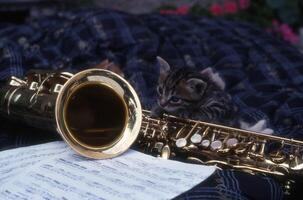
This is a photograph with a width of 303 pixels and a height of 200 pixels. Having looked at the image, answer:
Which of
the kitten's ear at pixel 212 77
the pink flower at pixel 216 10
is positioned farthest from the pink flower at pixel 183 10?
the kitten's ear at pixel 212 77

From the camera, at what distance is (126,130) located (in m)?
1.40

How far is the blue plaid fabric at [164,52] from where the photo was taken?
1956 mm

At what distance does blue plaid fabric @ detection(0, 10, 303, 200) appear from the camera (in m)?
1.96

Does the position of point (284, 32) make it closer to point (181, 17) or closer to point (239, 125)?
point (181, 17)

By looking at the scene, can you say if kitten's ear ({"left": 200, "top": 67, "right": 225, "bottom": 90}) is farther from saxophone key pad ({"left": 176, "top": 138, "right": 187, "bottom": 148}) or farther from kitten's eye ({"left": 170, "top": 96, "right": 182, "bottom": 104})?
saxophone key pad ({"left": 176, "top": 138, "right": 187, "bottom": 148})

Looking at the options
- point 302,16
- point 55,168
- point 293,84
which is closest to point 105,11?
point 293,84

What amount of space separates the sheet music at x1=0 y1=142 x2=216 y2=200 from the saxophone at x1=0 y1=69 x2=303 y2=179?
0.05 meters

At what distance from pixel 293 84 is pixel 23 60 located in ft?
3.29

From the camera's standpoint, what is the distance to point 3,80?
194 centimetres

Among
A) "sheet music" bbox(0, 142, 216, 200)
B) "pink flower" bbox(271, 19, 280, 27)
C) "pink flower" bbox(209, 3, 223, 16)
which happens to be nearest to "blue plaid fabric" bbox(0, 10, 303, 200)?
"sheet music" bbox(0, 142, 216, 200)

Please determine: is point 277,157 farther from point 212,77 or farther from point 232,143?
point 212,77

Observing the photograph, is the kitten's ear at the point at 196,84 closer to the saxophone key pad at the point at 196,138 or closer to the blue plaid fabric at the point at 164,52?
the blue plaid fabric at the point at 164,52

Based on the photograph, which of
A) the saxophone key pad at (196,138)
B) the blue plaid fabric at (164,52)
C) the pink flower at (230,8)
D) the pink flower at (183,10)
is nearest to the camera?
the saxophone key pad at (196,138)

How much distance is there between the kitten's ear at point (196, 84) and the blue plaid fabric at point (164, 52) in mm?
156
